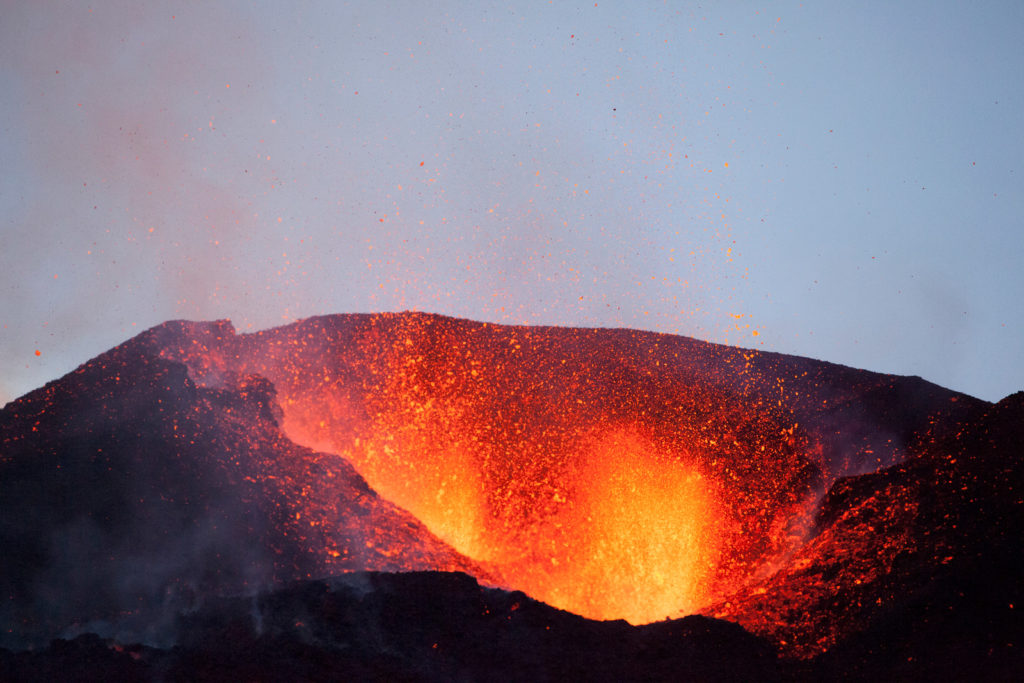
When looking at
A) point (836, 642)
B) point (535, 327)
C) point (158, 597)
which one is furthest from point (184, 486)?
point (535, 327)

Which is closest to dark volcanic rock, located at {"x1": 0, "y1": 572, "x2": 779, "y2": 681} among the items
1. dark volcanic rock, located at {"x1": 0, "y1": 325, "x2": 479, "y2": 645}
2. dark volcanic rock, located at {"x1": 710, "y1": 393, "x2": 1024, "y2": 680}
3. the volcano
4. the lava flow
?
the volcano

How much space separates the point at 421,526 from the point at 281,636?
2675mm

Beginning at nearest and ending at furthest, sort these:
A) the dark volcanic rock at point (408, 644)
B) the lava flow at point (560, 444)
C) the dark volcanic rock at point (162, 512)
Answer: the dark volcanic rock at point (408, 644) → the dark volcanic rock at point (162, 512) → the lava flow at point (560, 444)

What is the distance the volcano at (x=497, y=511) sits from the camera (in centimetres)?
776

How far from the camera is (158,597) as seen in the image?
7.85 meters

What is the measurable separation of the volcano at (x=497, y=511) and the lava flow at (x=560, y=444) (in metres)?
0.05

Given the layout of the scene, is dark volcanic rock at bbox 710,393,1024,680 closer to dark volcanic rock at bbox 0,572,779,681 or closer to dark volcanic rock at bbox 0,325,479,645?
dark volcanic rock at bbox 0,572,779,681

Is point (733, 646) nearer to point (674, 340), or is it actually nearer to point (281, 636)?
point (281, 636)

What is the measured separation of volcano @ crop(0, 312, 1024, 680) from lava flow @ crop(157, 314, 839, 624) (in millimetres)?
47

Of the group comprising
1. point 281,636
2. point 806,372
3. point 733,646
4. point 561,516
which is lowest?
point 281,636

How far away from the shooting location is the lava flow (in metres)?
12.3

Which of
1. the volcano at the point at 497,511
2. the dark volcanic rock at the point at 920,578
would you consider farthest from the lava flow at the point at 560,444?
the dark volcanic rock at the point at 920,578

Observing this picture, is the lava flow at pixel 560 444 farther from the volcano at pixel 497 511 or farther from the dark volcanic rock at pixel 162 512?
the dark volcanic rock at pixel 162 512

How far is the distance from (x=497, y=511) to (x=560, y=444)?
185cm
